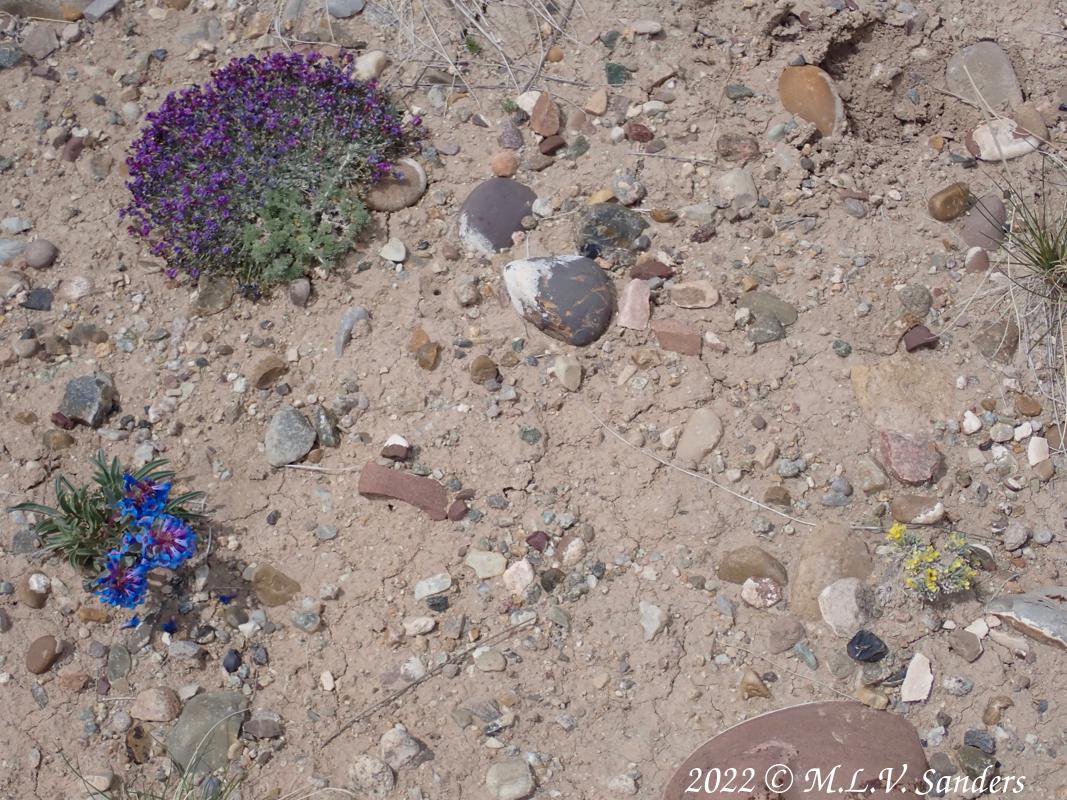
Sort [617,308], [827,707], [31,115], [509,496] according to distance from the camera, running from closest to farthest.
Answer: [827,707], [509,496], [617,308], [31,115]

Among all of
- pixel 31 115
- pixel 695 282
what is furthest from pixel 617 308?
pixel 31 115

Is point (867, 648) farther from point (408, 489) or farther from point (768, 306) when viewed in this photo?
point (408, 489)

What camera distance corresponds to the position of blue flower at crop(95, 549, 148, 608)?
3.32 metres

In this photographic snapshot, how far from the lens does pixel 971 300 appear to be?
152 inches

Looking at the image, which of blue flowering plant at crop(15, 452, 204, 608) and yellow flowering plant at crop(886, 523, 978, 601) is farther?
blue flowering plant at crop(15, 452, 204, 608)

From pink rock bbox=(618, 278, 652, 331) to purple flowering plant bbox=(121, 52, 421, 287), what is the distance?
125 centimetres

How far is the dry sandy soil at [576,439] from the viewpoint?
3.29 meters

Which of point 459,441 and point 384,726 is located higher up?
point 459,441

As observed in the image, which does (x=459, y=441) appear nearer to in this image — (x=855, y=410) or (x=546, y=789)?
(x=546, y=789)

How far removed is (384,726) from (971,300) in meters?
2.93

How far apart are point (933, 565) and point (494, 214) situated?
2.33m

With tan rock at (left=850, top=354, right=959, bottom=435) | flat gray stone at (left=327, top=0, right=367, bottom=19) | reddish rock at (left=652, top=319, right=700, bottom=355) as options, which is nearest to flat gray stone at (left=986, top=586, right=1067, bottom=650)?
tan rock at (left=850, top=354, right=959, bottom=435)

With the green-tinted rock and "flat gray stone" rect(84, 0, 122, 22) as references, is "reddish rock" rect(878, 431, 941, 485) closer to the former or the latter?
the green-tinted rock

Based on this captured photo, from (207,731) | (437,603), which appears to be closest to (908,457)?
(437,603)
